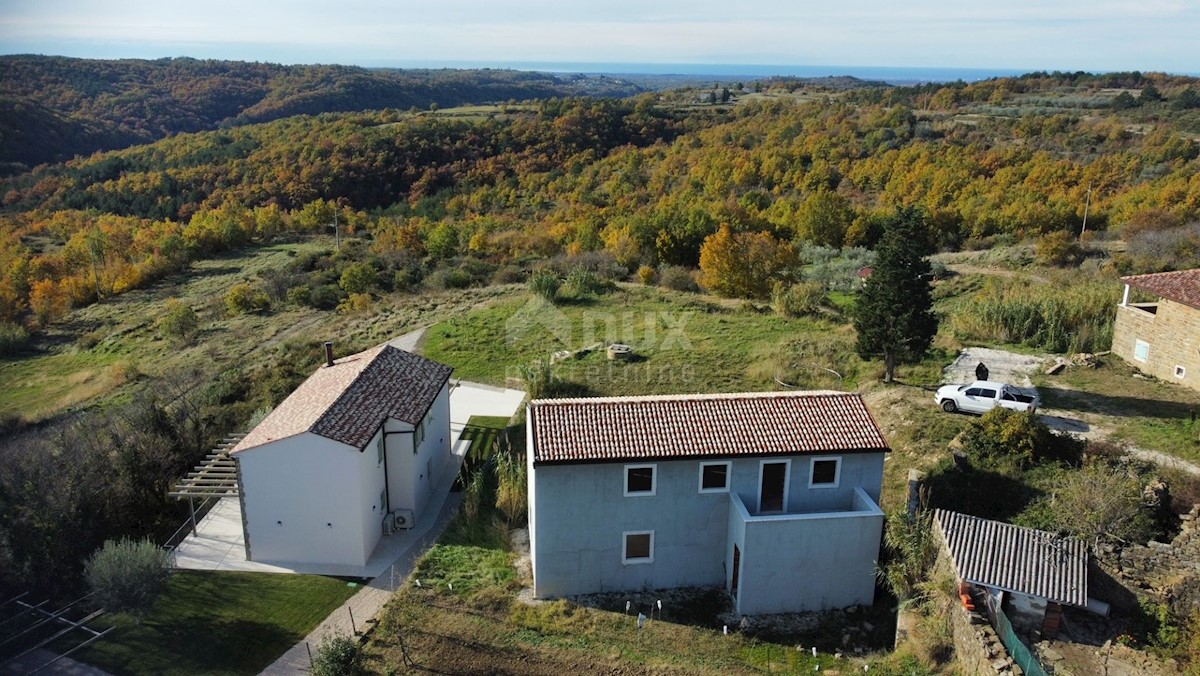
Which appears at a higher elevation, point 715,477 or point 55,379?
point 715,477

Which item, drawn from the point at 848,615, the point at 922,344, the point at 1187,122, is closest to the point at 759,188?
the point at 1187,122

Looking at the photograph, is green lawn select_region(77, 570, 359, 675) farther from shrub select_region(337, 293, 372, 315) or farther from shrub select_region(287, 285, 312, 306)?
shrub select_region(287, 285, 312, 306)

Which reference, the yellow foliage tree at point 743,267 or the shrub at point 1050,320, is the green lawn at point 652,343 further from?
the shrub at point 1050,320

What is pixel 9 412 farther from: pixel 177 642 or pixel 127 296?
pixel 127 296

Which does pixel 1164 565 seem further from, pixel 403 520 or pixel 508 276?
pixel 508 276

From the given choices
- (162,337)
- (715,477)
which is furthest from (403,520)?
(162,337)

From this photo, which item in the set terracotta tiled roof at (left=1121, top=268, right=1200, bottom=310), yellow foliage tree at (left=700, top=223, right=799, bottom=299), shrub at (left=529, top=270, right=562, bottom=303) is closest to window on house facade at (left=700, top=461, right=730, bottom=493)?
terracotta tiled roof at (left=1121, top=268, right=1200, bottom=310)

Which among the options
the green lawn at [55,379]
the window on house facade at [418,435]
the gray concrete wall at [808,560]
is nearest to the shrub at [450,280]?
the green lawn at [55,379]
